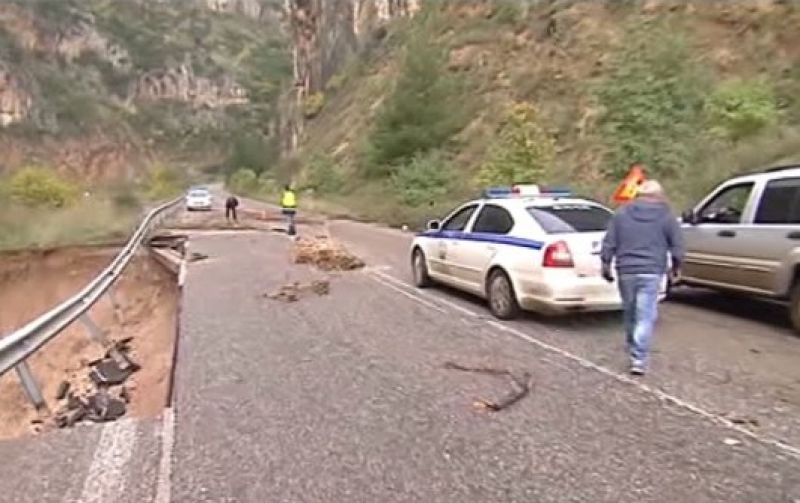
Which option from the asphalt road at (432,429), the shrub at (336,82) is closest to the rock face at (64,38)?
the shrub at (336,82)

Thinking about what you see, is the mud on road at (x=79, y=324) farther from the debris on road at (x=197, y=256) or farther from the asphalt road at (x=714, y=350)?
the asphalt road at (x=714, y=350)

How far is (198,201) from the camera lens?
51344mm

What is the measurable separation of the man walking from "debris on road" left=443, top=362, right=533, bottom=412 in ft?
3.39

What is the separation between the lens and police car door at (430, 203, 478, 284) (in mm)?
11938

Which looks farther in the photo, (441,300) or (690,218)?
(441,300)

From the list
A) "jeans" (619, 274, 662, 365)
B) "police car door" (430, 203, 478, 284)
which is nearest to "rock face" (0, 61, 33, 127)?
"police car door" (430, 203, 478, 284)

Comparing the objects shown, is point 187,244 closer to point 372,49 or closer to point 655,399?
point 655,399

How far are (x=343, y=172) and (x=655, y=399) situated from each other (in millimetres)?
50171

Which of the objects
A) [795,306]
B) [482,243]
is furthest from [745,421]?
[482,243]

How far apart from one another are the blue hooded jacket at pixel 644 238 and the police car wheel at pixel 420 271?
6059 mm

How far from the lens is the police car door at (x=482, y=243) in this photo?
1066 centimetres

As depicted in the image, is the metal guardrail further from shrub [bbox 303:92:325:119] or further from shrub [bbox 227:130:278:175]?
shrub [bbox 227:130:278:175]

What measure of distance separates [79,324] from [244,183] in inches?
3416

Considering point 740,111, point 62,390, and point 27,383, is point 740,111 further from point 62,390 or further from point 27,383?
point 27,383
